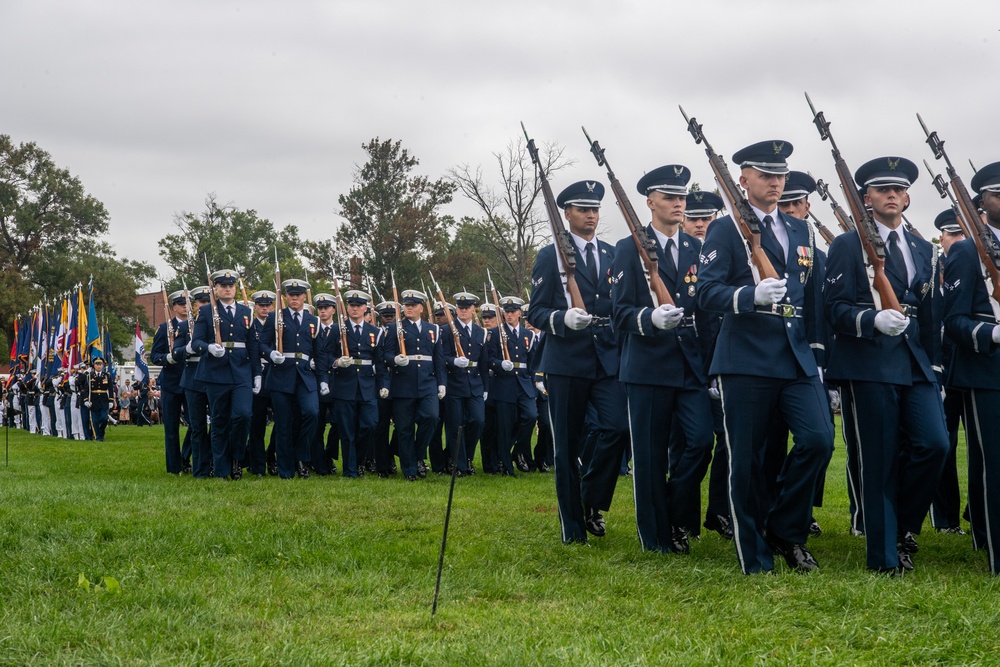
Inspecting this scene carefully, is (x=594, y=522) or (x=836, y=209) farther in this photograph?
(x=836, y=209)

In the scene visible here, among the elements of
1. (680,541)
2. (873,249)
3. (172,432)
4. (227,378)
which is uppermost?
(873,249)

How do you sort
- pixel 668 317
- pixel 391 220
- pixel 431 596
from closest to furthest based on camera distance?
pixel 431 596 < pixel 668 317 < pixel 391 220

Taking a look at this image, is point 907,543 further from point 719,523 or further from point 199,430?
point 199,430

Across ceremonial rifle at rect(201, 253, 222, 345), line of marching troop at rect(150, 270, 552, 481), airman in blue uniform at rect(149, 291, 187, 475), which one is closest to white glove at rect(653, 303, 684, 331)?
line of marching troop at rect(150, 270, 552, 481)

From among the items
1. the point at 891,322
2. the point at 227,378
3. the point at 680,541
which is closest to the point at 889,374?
the point at 891,322

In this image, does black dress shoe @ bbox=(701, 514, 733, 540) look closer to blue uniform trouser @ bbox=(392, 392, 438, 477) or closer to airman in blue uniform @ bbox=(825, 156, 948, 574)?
airman in blue uniform @ bbox=(825, 156, 948, 574)

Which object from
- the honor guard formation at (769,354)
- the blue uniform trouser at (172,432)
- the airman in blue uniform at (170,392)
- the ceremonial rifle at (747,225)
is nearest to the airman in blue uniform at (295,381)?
the airman in blue uniform at (170,392)

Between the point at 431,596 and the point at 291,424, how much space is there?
778 centimetres

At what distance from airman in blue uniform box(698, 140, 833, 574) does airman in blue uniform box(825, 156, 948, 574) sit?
0.19 meters

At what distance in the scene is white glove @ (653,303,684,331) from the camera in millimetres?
6391

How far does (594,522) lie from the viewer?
25.3ft

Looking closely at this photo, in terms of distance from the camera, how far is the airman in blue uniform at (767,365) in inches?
238

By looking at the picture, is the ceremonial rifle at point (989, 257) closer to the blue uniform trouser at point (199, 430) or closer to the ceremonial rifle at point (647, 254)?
the ceremonial rifle at point (647, 254)

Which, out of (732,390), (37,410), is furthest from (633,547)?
(37,410)
